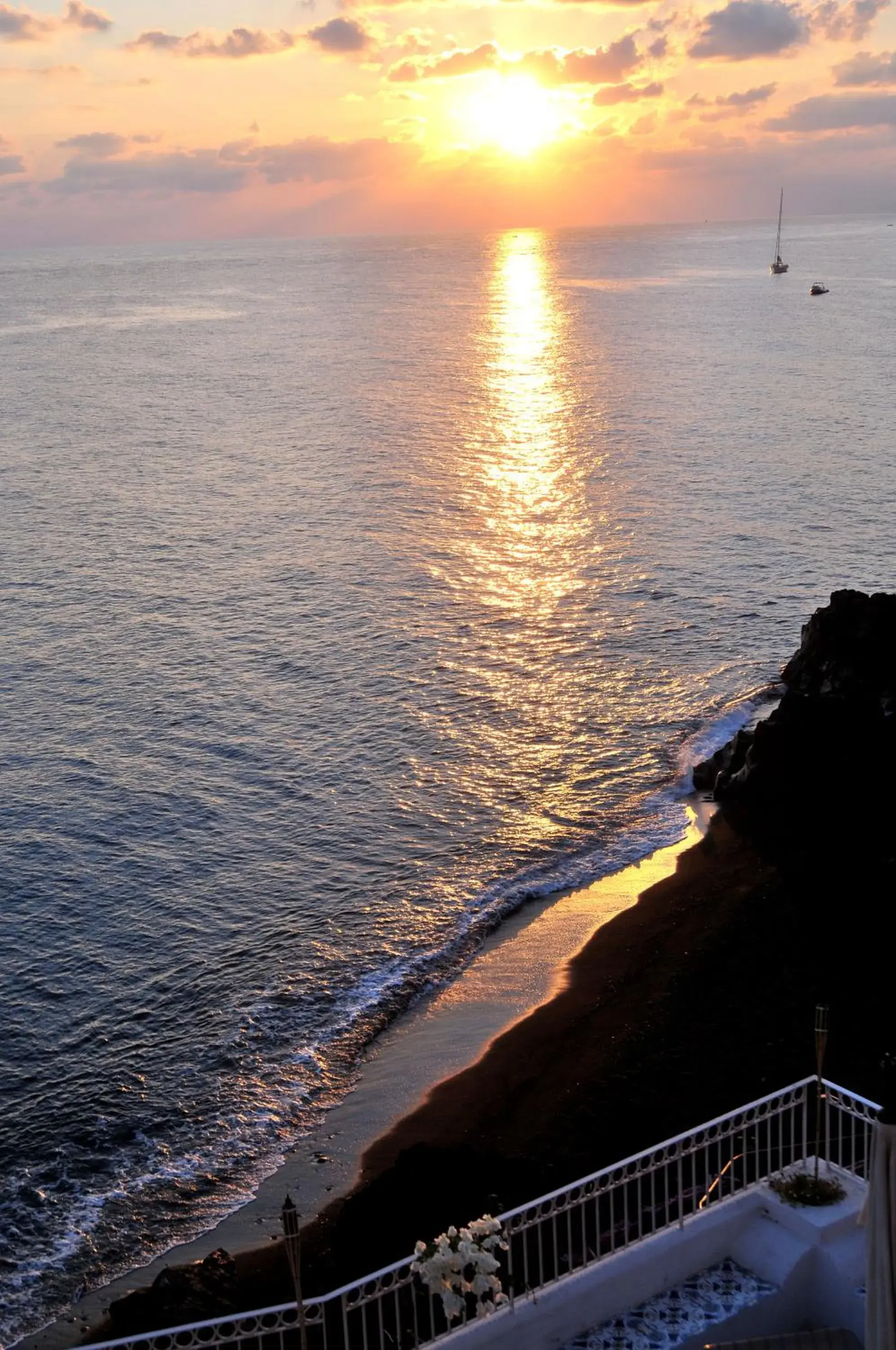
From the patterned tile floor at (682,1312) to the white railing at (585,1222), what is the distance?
0.56 metres

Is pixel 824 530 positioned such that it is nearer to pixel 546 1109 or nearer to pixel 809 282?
pixel 546 1109

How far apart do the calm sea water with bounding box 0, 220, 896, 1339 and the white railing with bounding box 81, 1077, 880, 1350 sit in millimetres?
4088

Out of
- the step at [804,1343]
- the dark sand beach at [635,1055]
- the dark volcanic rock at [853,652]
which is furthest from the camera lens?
the dark volcanic rock at [853,652]

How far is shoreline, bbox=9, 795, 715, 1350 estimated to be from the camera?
16906 mm

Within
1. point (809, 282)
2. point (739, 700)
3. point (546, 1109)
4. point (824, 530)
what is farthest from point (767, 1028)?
point (809, 282)

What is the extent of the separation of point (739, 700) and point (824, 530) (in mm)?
22564

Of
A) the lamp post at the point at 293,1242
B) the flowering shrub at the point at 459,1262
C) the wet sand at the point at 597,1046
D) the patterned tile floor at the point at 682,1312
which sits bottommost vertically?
the wet sand at the point at 597,1046

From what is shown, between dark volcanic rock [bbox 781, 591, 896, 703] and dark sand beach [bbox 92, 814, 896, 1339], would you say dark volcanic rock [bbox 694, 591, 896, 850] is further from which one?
dark sand beach [bbox 92, 814, 896, 1339]

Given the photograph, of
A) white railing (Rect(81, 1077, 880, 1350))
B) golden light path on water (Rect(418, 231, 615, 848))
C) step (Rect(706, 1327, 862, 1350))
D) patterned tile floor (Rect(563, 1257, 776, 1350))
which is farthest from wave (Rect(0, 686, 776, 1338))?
step (Rect(706, 1327, 862, 1350))

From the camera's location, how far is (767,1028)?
803 inches

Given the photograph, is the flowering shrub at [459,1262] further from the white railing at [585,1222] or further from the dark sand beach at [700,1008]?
the dark sand beach at [700,1008]

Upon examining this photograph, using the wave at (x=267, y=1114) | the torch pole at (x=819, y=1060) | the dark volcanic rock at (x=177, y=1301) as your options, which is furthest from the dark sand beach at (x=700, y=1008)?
the torch pole at (x=819, y=1060)

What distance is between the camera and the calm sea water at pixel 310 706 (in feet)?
68.2

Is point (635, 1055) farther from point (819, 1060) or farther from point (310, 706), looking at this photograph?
point (310, 706)
